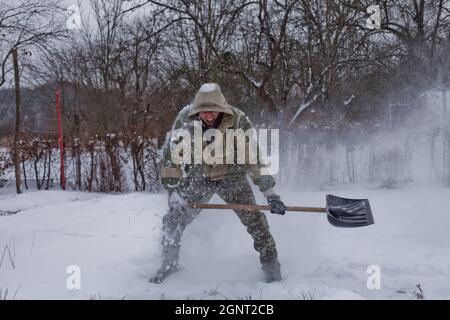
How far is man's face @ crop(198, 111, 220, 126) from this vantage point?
340 centimetres

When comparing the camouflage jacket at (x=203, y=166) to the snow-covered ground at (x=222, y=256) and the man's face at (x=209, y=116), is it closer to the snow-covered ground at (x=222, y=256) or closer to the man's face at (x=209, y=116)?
the man's face at (x=209, y=116)

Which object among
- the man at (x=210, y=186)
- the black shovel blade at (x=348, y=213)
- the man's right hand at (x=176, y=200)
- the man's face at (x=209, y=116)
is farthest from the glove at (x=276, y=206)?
the man's face at (x=209, y=116)

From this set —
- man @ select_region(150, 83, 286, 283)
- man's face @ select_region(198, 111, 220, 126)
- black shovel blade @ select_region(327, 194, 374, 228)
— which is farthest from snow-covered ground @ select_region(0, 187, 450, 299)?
man's face @ select_region(198, 111, 220, 126)

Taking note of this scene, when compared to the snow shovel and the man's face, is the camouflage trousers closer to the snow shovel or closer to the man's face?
the snow shovel

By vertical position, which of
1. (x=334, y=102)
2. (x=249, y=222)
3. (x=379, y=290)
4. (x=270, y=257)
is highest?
(x=334, y=102)

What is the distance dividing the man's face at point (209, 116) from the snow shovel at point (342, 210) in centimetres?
65

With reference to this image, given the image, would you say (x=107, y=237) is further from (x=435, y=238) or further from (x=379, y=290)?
(x=435, y=238)

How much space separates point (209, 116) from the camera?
3406 millimetres

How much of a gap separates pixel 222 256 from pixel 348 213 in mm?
1222

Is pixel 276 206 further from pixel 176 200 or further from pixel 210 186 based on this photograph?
pixel 176 200

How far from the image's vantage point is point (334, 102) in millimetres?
8992

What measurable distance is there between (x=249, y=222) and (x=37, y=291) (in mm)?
A: 1622
